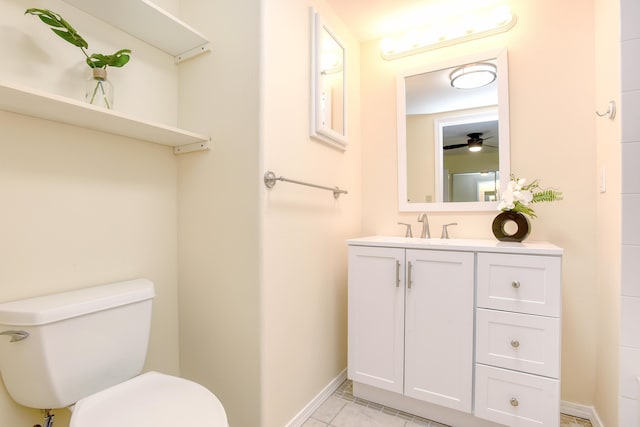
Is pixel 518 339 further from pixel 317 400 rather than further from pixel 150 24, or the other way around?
pixel 150 24

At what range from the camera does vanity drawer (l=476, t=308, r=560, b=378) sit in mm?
1260

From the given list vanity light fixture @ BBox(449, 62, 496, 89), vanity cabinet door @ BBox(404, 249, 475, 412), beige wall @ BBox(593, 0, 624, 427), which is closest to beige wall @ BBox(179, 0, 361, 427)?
vanity cabinet door @ BBox(404, 249, 475, 412)

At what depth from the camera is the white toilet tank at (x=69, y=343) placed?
0.91 meters

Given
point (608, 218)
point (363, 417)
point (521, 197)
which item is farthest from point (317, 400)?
point (608, 218)

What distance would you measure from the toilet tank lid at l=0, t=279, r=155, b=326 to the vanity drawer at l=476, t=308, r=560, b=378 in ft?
4.76

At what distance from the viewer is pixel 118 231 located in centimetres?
129

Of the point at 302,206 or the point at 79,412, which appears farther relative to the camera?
the point at 302,206

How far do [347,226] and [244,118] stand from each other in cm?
99

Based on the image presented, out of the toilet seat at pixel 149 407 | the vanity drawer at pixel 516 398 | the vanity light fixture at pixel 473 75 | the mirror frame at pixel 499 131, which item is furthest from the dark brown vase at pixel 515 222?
the toilet seat at pixel 149 407

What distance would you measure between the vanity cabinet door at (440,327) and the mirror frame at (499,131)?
501 mm

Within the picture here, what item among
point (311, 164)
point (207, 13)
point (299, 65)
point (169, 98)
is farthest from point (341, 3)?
A: point (169, 98)

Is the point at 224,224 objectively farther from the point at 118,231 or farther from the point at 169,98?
the point at 169,98

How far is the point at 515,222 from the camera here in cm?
156

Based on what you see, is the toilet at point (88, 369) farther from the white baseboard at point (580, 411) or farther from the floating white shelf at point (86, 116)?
the white baseboard at point (580, 411)
